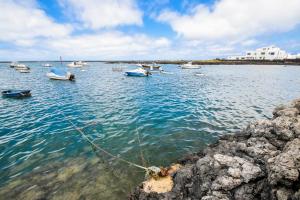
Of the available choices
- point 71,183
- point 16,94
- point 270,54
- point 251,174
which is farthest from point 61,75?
point 270,54

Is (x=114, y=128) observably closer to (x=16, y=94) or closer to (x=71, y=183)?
(x=71, y=183)

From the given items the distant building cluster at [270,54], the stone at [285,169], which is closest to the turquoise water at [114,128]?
the stone at [285,169]

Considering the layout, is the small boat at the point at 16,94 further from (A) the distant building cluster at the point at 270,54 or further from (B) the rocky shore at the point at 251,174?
(A) the distant building cluster at the point at 270,54

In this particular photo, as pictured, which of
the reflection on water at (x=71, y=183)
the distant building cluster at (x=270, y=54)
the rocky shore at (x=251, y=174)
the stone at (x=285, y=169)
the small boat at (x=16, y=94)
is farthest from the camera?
the distant building cluster at (x=270, y=54)

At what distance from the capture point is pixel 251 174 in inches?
220

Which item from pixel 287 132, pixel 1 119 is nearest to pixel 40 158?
pixel 1 119

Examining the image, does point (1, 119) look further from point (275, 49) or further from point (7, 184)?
point (275, 49)

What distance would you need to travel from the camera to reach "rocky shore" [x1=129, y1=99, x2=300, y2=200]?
4.59m

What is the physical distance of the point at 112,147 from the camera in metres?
12.2

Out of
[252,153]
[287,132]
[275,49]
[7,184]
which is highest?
[275,49]

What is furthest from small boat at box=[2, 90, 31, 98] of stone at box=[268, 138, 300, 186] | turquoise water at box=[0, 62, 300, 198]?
stone at box=[268, 138, 300, 186]

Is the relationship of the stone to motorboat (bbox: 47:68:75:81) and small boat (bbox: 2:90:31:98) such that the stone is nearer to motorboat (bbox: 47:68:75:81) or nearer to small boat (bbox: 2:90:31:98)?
small boat (bbox: 2:90:31:98)

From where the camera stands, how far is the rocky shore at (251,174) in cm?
459

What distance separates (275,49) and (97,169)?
20789 centimetres
